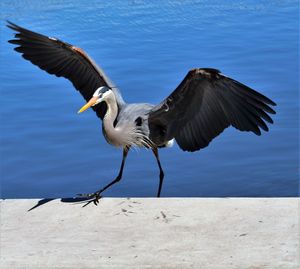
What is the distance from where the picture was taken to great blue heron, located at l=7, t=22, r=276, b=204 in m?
6.16

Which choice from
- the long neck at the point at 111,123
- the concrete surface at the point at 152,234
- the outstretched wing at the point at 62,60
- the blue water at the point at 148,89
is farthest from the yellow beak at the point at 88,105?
the blue water at the point at 148,89

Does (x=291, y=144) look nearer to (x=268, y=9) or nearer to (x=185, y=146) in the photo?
(x=185, y=146)

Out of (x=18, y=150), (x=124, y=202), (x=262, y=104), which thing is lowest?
(x=18, y=150)

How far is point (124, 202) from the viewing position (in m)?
5.65

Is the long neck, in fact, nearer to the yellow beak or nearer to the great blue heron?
the great blue heron

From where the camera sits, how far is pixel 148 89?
898 cm

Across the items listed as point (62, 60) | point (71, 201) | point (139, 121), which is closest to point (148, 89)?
point (62, 60)

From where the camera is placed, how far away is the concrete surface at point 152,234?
484 cm

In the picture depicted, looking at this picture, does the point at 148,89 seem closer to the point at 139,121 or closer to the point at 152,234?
the point at 139,121

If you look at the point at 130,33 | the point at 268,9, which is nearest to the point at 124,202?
the point at 130,33

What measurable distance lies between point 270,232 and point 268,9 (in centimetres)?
759

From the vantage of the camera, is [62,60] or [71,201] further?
[62,60]

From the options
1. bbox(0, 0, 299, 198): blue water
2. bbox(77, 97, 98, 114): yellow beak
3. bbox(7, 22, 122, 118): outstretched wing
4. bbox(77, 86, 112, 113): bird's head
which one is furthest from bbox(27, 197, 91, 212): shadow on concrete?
bbox(7, 22, 122, 118): outstretched wing

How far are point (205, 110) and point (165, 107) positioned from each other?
10.9 inches
